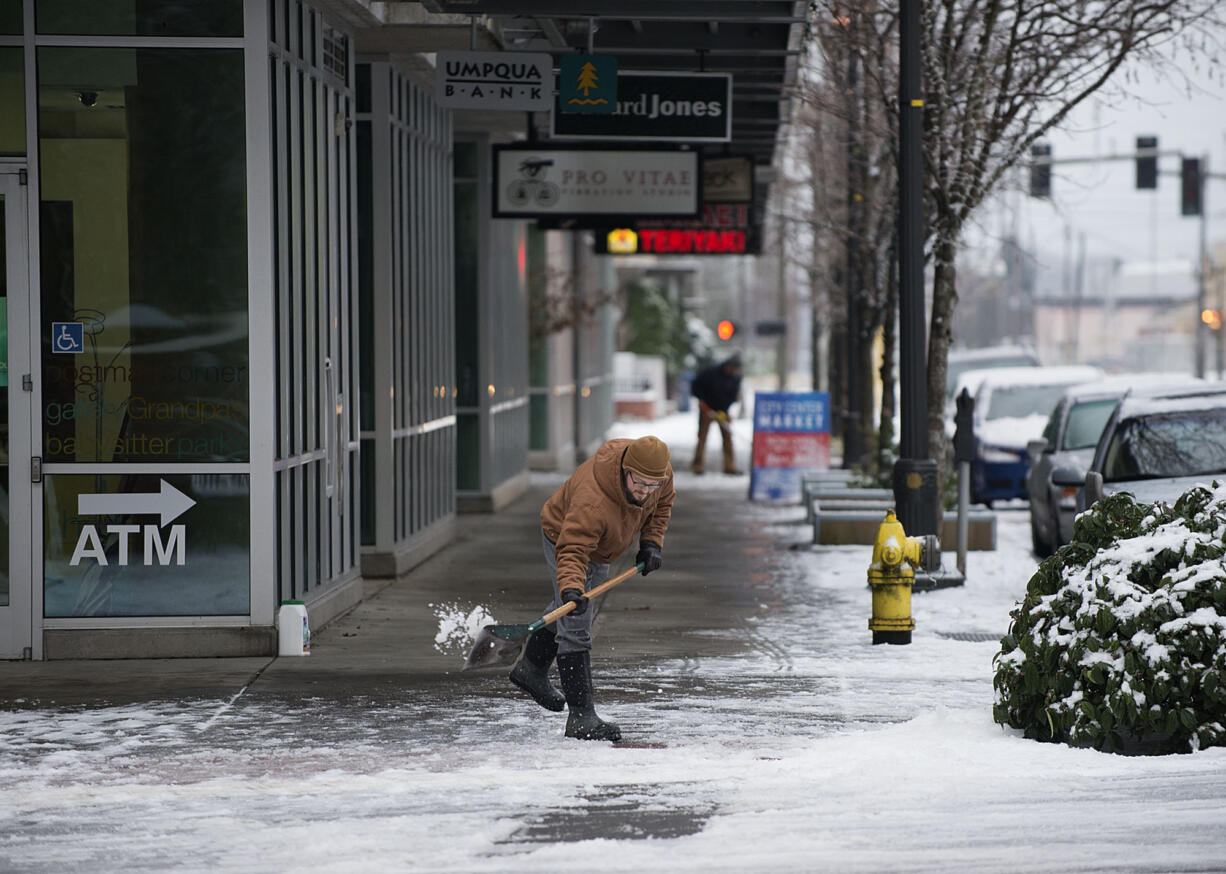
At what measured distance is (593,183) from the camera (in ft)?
52.2

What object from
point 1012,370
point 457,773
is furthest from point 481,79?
point 1012,370

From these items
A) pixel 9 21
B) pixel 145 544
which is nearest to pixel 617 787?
pixel 145 544

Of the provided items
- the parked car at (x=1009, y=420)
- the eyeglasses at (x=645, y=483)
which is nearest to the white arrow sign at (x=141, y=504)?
the eyeglasses at (x=645, y=483)

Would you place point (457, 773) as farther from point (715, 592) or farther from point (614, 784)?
point (715, 592)

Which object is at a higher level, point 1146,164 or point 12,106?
point 1146,164

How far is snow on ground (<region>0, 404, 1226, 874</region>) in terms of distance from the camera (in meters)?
6.15

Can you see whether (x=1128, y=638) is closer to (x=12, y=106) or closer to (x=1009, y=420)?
(x=12, y=106)

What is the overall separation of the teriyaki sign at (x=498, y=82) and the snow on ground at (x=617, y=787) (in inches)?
192

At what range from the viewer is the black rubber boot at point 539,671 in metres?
8.62

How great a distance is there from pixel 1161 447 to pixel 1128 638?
6.42 meters

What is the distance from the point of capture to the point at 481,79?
12812mm

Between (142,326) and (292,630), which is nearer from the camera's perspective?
(142,326)

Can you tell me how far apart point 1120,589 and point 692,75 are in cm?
710

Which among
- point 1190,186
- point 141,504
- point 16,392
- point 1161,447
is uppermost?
point 1190,186
